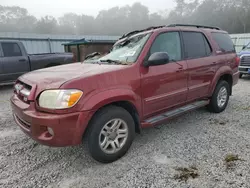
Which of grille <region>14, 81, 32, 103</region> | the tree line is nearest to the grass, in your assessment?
A: grille <region>14, 81, 32, 103</region>

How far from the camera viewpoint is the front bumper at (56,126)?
204 cm

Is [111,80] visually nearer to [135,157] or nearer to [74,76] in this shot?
[74,76]

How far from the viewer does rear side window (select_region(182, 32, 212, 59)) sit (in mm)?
3394

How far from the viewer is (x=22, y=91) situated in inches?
97.7

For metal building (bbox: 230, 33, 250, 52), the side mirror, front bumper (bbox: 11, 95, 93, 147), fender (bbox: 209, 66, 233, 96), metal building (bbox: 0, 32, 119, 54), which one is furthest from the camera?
metal building (bbox: 230, 33, 250, 52)

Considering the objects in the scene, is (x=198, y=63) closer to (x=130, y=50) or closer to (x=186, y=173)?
(x=130, y=50)

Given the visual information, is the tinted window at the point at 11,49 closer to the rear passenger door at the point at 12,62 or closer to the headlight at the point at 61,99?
the rear passenger door at the point at 12,62

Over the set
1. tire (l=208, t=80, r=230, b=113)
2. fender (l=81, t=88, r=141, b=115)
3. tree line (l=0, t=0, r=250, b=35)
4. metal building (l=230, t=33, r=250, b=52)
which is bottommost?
tire (l=208, t=80, r=230, b=113)

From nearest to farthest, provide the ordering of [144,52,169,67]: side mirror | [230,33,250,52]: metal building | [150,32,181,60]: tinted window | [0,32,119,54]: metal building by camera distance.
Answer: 1. [144,52,169,67]: side mirror
2. [150,32,181,60]: tinted window
3. [0,32,119,54]: metal building
4. [230,33,250,52]: metal building

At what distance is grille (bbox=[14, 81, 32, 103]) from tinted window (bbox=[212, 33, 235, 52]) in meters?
3.79

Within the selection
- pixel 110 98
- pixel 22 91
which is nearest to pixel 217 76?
pixel 110 98

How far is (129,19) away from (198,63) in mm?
42380

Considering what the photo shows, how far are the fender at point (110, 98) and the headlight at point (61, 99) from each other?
0.14 m

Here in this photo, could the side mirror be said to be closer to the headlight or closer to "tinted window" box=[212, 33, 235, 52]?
the headlight
